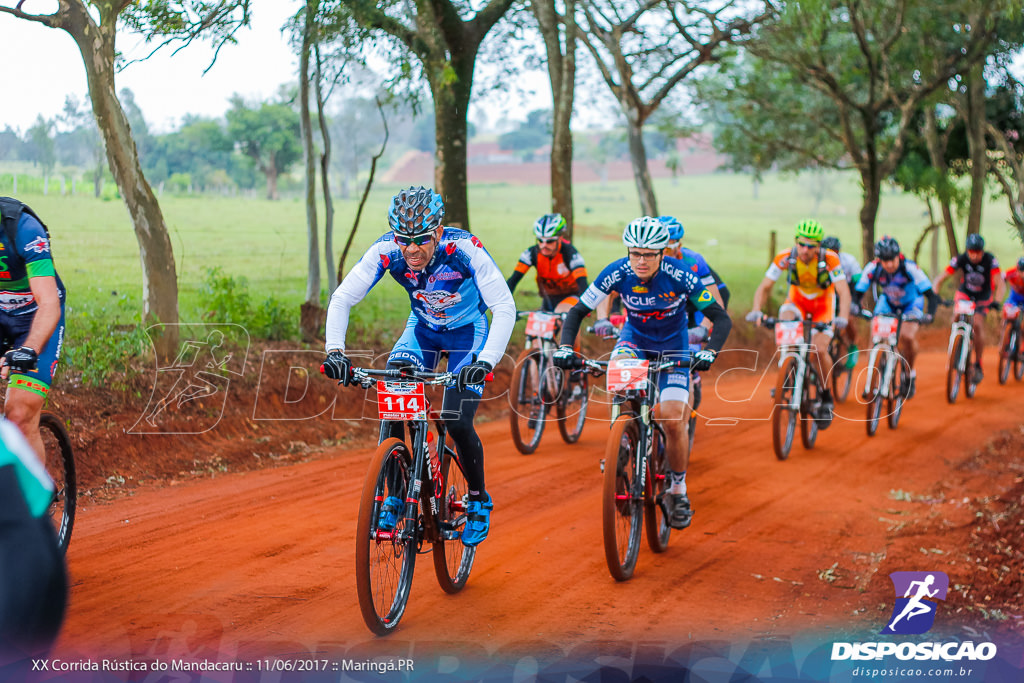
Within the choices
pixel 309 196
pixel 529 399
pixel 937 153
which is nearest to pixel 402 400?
pixel 529 399

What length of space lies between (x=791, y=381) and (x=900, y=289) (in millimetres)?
2980

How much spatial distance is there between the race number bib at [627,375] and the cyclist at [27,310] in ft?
11.7

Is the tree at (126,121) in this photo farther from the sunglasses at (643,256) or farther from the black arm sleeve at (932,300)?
the black arm sleeve at (932,300)

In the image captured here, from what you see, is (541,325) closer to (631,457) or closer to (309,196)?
(631,457)

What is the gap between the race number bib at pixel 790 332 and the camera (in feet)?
33.1

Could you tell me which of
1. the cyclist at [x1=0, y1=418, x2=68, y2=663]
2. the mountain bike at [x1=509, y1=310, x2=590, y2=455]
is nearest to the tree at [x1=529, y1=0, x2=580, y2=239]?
the mountain bike at [x1=509, y1=310, x2=590, y2=455]

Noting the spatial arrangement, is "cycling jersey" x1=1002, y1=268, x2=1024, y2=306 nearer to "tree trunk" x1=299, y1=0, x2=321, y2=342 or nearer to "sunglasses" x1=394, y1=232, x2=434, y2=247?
"tree trunk" x1=299, y1=0, x2=321, y2=342

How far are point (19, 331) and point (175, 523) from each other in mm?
2049

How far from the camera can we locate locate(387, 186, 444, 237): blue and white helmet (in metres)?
4.98

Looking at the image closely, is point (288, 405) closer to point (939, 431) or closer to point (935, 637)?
point (935, 637)

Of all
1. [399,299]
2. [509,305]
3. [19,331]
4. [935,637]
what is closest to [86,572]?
[19,331]

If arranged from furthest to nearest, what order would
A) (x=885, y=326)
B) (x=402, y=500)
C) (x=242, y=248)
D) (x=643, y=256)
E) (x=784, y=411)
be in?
(x=242, y=248), (x=885, y=326), (x=784, y=411), (x=643, y=256), (x=402, y=500)

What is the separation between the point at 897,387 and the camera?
11.8m

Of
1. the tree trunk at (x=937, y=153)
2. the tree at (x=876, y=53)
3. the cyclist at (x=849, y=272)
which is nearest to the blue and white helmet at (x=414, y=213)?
the cyclist at (x=849, y=272)
